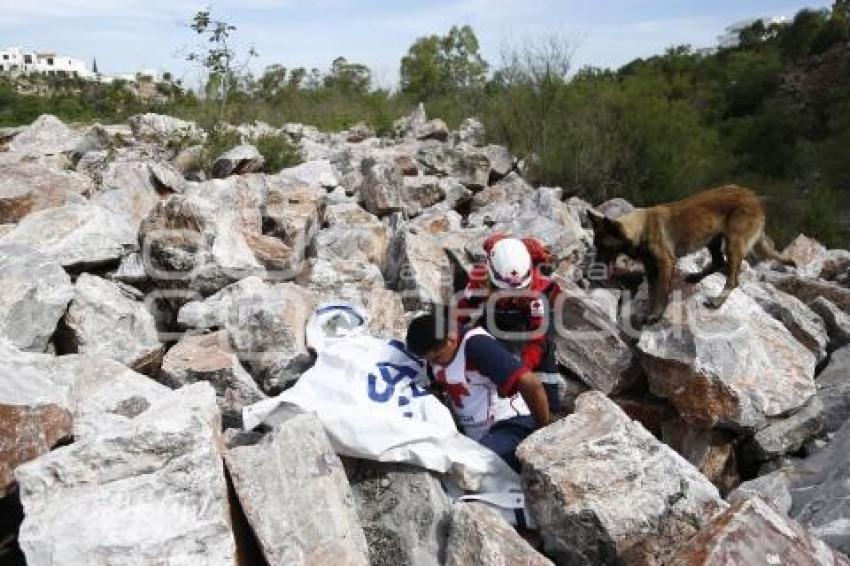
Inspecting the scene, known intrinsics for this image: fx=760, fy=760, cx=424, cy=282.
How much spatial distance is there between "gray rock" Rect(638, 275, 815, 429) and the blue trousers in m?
0.90

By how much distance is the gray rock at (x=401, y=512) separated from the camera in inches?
111

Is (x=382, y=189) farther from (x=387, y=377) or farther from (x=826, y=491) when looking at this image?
(x=826, y=491)

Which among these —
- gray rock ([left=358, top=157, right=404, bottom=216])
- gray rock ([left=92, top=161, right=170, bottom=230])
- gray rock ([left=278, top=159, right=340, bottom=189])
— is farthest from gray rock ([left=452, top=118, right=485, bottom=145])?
gray rock ([left=92, top=161, right=170, bottom=230])

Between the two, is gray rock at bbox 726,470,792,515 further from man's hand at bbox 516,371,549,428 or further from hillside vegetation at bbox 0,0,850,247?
hillside vegetation at bbox 0,0,850,247

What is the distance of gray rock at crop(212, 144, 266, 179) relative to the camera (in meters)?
7.92

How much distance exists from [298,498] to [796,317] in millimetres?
3484

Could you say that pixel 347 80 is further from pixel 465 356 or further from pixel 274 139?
pixel 465 356

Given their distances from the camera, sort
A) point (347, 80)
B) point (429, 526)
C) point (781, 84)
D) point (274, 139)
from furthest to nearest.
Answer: point (781, 84), point (347, 80), point (274, 139), point (429, 526)

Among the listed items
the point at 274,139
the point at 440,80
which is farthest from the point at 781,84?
the point at 274,139

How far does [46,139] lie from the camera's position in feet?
31.3

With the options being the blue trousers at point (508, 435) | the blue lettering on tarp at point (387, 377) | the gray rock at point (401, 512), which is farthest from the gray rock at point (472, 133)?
the gray rock at point (401, 512)

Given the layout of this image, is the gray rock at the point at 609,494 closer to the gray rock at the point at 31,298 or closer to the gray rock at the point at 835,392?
the gray rock at the point at 835,392

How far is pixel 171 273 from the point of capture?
187 inches

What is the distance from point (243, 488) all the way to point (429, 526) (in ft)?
2.33
